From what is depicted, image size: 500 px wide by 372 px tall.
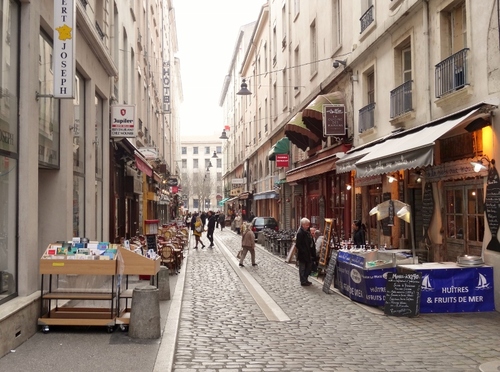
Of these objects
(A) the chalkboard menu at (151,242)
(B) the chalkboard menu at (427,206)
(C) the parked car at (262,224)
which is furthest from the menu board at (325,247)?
(C) the parked car at (262,224)

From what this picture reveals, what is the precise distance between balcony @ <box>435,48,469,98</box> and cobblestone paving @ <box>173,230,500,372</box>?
175 inches

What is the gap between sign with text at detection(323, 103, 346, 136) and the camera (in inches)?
754

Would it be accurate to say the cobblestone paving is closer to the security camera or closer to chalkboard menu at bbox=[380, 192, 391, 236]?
chalkboard menu at bbox=[380, 192, 391, 236]

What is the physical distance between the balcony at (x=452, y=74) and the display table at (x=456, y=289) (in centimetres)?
354

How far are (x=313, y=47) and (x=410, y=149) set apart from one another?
14903 millimetres

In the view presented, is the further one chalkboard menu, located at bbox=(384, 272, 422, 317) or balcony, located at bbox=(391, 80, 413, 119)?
balcony, located at bbox=(391, 80, 413, 119)

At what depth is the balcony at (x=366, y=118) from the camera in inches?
652

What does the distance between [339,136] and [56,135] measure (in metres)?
11.7

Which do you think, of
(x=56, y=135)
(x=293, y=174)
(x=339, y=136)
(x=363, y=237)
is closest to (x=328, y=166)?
(x=339, y=136)

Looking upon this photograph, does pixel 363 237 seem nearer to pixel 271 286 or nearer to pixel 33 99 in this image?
pixel 271 286

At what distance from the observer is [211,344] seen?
7676mm

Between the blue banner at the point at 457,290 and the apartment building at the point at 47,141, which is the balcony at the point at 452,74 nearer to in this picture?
the blue banner at the point at 457,290

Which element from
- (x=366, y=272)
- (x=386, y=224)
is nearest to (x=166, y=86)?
(x=386, y=224)

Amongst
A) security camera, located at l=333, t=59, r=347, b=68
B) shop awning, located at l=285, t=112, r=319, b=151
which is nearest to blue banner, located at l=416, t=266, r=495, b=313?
security camera, located at l=333, t=59, r=347, b=68
